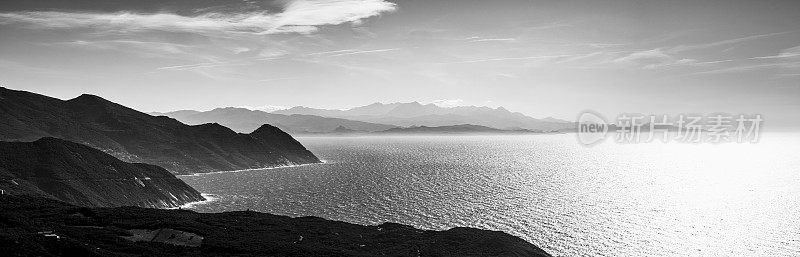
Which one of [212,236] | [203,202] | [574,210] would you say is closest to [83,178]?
[203,202]

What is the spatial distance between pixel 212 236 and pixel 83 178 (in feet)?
296

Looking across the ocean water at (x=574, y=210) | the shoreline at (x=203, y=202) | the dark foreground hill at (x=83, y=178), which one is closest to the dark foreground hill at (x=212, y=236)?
the ocean water at (x=574, y=210)

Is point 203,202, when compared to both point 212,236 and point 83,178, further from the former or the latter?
point 212,236

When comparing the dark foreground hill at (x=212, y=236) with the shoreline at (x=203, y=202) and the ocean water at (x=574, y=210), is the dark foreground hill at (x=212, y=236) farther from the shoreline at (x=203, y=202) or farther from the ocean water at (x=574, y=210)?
the shoreline at (x=203, y=202)

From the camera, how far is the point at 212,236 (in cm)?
7481

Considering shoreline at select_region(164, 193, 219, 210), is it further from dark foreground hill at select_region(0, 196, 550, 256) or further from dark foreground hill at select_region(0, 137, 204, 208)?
dark foreground hill at select_region(0, 196, 550, 256)

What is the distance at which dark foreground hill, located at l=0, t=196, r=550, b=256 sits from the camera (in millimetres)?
58812

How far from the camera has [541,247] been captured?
9700 cm

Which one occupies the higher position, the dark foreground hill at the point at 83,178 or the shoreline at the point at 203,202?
the dark foreground hill at the point at 83,178

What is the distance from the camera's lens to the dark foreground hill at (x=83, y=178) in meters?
126

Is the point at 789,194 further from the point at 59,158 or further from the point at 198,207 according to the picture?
the point at 59,158

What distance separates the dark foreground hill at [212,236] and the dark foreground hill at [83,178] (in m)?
37.6

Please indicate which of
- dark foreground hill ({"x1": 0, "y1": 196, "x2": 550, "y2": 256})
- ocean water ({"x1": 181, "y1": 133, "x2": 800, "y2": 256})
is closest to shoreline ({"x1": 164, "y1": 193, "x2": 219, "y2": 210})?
ocean water ({"x1": 181, "y1": 133, "x2": 800, "y2": 256})

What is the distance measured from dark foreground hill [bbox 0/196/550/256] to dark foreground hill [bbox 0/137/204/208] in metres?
37.6
